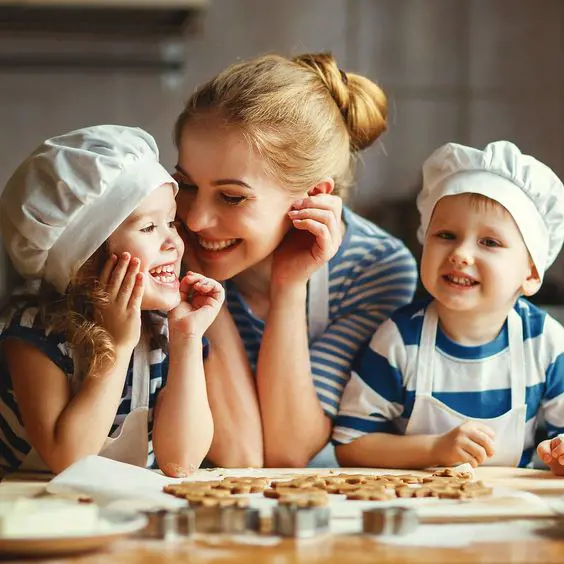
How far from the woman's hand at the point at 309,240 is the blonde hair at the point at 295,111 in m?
0.04

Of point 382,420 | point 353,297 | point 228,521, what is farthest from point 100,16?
point 228,521

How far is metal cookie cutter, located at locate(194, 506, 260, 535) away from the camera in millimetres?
894

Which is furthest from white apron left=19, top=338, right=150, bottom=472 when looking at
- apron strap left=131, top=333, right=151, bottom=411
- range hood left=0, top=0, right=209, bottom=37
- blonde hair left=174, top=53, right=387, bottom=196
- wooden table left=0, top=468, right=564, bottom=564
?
range hood left=0, top=0, right=209, bottom=37

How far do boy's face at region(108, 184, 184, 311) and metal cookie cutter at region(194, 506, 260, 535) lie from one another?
0.42 meters

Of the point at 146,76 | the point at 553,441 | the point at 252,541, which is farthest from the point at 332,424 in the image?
the point at 146,76

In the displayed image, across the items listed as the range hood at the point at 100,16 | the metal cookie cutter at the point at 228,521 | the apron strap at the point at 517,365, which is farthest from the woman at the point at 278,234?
the range hood at the point at 100,16

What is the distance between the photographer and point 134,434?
1.33m

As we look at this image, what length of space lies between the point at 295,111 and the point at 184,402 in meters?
0.46

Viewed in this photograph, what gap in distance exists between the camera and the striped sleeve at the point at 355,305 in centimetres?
146

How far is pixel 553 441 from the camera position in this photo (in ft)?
4.17


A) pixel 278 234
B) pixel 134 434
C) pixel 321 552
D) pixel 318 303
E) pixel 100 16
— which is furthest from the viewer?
pixel 100 16

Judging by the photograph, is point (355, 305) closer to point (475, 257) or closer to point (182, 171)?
point (475, 257)

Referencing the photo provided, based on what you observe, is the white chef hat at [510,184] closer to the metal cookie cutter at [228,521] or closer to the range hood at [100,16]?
the metal cookie cutter at [228,521]

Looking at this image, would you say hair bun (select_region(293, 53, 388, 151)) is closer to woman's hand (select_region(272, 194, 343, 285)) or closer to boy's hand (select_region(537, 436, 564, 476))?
woman's hand (select_region(272, 194, 343, 285))
